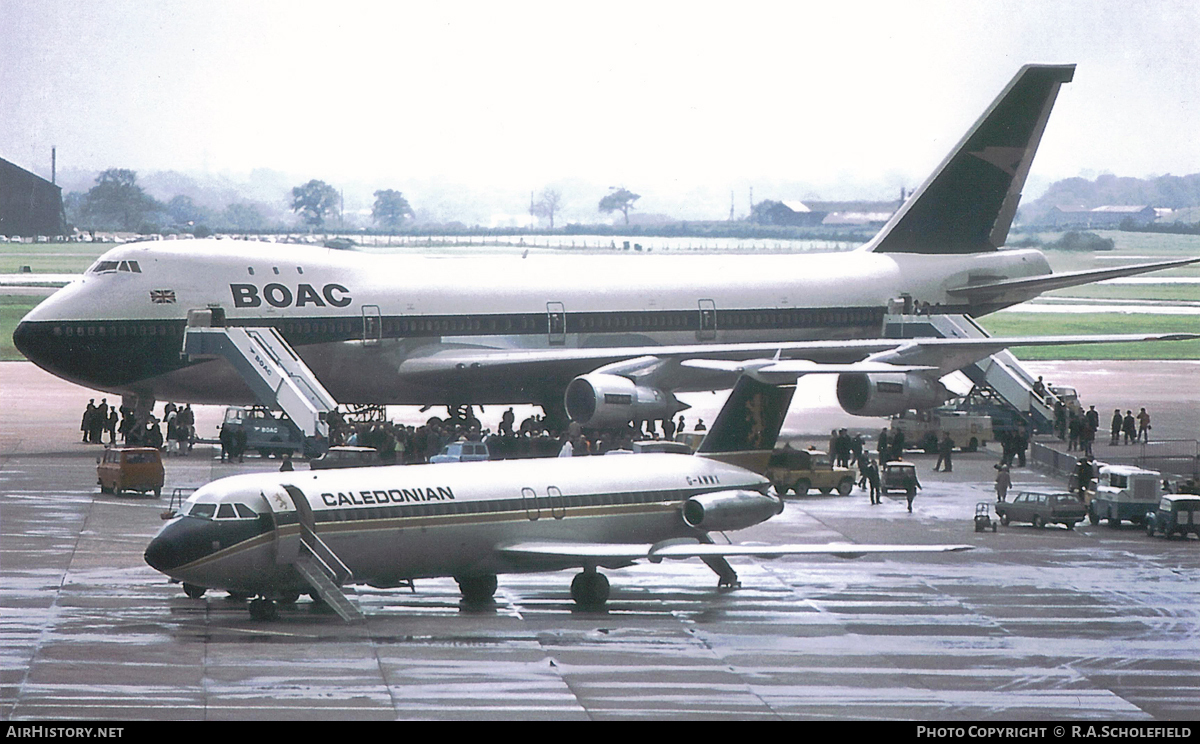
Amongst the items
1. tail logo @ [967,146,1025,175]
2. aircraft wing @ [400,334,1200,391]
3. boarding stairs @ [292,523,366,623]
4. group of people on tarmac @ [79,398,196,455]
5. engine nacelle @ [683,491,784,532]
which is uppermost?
tail logo @ [967,146,1025,175]

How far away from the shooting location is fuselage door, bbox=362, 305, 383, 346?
56.8 meters

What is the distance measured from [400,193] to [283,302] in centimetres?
11192

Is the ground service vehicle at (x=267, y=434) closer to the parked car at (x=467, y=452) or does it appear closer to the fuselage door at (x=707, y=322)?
the parked car at (x=467, y=452)

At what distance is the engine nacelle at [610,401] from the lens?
52.8 m

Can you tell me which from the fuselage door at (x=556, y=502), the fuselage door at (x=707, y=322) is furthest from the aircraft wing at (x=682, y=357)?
the fuselage door at (x=556, y=502)

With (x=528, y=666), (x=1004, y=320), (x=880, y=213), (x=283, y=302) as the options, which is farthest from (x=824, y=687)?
(x=880, y=213)

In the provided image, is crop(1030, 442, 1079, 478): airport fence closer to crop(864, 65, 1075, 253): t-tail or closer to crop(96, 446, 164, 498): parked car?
crop(864, 65, 1075, 253): t-tail

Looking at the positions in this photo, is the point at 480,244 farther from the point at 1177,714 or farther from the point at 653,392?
the point at 1177,714

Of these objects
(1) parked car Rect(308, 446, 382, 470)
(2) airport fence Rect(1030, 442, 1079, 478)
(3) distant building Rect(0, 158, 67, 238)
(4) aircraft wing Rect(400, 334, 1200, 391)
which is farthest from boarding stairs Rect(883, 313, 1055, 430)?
(3) distant building Rect(0, 158, 67, 238)

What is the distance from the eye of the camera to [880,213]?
166m

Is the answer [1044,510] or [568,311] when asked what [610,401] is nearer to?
[568,311]

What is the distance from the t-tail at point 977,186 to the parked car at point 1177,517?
26.4 metres

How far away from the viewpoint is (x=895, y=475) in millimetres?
50469

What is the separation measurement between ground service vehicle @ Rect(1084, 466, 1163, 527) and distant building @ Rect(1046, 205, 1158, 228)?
294 ft
